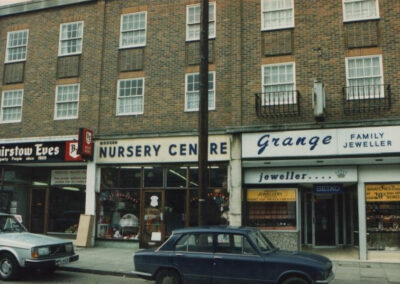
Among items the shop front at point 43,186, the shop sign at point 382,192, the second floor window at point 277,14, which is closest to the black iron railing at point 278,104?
the second floor window at point 277,14

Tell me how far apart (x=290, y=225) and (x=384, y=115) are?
4811mm

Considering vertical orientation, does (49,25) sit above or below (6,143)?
above

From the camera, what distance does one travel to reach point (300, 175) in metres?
14.9

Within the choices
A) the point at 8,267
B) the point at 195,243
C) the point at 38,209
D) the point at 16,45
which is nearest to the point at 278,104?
the point at 195,243

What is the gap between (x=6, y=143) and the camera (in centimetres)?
1841

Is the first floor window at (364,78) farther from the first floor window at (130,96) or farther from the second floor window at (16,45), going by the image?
the second floor window at (16,45)

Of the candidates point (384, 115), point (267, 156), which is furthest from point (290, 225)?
point (384, 115)

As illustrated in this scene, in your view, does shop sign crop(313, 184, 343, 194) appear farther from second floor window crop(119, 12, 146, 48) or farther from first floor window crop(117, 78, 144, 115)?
second floor window crop(119, 12, 146, 48)

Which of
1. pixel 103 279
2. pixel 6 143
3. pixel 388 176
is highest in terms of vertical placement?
pixel 6 143

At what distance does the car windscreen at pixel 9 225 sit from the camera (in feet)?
37.8

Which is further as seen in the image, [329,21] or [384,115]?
[329,21]

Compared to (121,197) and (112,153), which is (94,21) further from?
(121,197)

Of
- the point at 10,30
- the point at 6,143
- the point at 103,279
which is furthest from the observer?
the point at 10,30

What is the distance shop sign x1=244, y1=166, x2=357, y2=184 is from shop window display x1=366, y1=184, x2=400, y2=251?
885 mm
